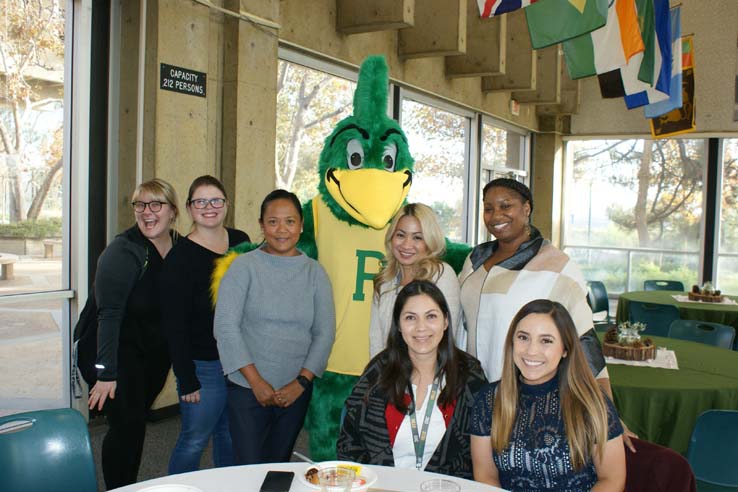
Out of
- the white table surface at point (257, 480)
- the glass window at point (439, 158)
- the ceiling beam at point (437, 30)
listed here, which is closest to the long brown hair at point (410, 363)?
the white table surface at point (257, 480)

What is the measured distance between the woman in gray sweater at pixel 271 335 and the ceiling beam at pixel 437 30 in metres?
3.86

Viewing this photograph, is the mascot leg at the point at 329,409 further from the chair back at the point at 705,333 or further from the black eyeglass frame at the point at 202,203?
the chair back at the point at 705,333

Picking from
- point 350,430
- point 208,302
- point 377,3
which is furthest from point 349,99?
point 350,430

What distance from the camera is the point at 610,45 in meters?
5.12

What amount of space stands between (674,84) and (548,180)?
13.0 ft

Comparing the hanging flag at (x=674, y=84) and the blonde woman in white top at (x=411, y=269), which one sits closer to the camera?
the blonde woman in white top at (x=411, y=269)

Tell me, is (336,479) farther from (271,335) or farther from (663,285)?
(663,285)

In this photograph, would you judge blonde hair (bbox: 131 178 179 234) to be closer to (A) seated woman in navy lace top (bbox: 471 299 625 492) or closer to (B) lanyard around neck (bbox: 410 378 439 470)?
(B) lanyard around neck (bbox: 410 378 439 470)

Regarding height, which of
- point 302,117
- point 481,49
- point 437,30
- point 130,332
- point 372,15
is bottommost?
point 130,332

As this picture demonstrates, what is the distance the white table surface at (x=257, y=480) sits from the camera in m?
1.51

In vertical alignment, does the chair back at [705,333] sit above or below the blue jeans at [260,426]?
above

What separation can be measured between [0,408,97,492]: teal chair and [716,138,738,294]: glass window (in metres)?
9.39

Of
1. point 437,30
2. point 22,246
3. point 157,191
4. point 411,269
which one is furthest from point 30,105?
point 437,30

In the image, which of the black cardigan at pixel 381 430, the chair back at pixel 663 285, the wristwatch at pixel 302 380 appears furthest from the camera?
the chair back at pixel 663 285
